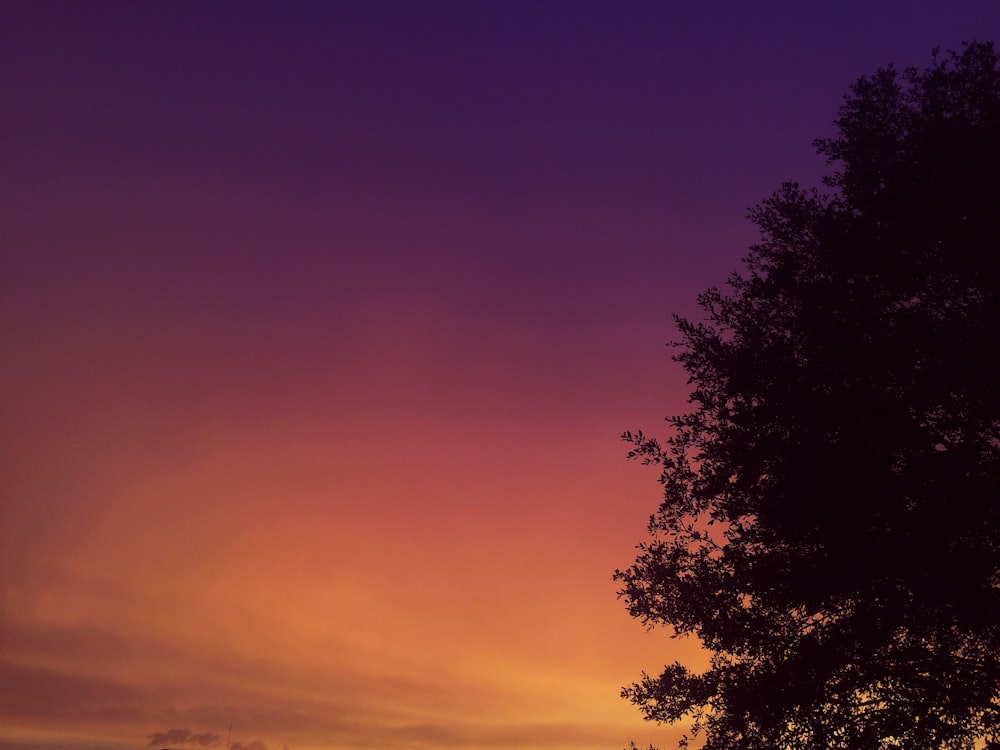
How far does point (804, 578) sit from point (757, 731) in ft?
10.3

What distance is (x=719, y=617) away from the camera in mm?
16219

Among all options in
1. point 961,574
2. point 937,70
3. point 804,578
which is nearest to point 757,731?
point 804,578

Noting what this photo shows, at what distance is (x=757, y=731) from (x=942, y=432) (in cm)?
645

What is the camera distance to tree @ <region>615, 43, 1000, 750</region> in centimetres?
1446

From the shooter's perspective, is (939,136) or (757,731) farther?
(939,136)

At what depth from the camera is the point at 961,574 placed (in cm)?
1395

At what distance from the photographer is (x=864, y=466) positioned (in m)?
15.0

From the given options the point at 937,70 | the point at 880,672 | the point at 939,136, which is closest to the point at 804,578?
the point at 880,672

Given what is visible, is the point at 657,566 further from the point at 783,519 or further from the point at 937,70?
the point at 937,70

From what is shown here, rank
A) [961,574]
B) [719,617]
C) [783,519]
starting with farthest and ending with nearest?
[719,617], [783,519], [961,574]

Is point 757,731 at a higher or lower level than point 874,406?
lower

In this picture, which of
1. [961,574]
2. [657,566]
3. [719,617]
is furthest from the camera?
[657,566]

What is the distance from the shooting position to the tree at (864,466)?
14461 mm

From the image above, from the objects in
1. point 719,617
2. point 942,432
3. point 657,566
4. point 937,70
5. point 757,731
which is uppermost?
point 937,70
